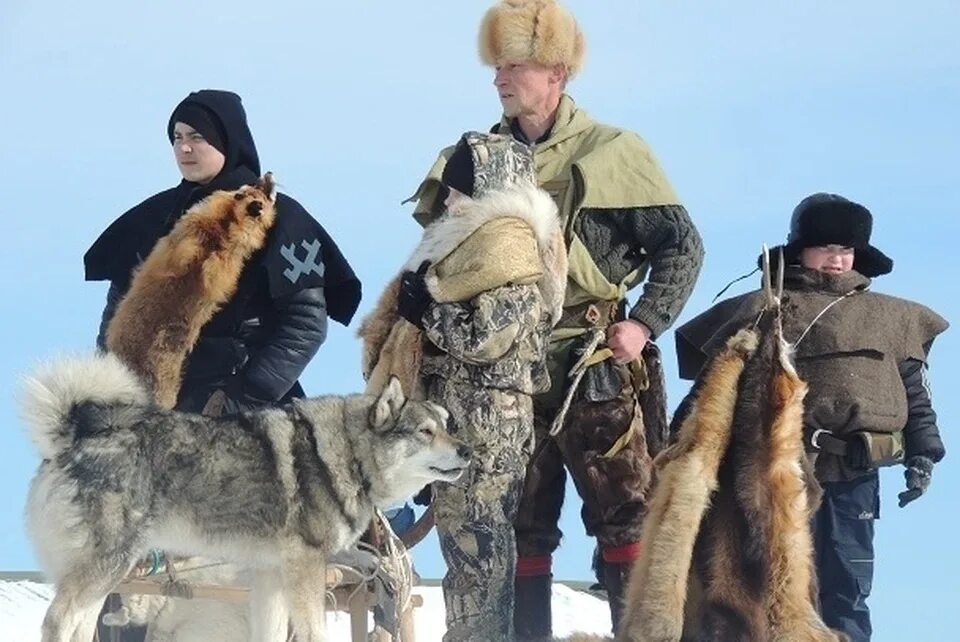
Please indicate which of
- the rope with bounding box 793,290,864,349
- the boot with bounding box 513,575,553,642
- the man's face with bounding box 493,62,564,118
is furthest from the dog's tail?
the rope with bounding box 793,290,864,349

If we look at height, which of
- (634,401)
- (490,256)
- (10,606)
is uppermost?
(490,256)

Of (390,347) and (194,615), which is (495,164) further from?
(194,615)

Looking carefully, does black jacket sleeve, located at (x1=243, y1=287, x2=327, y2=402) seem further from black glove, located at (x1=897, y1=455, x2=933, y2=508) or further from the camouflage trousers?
black glove, located at (x1=897, y1=455, x2=933, y2=508)

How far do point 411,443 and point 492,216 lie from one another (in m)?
0.87

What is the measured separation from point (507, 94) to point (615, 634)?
2194 mm

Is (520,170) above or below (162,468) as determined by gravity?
above

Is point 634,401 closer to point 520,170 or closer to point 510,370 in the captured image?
point 510,370

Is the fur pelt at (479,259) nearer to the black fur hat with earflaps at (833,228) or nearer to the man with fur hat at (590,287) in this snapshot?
the man with fur hat at (590,287)

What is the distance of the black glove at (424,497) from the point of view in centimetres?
658

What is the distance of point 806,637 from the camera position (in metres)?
5.21

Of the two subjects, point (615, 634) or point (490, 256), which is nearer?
point (615, 634)

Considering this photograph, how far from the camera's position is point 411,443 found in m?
6.14

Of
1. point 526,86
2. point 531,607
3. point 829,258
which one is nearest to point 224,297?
point 526,86

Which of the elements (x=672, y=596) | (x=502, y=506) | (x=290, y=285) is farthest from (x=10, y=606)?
(x=672, y=596)
